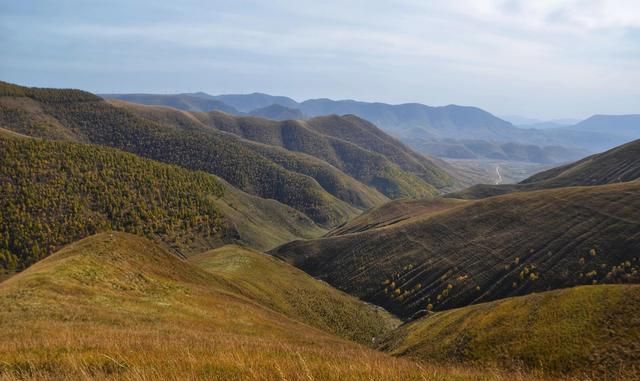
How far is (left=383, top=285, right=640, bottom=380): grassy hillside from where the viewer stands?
77.5 feet

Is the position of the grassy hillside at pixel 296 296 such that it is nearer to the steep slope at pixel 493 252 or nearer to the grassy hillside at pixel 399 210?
the steep slope at pixel 493 252

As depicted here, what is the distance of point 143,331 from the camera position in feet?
71.8

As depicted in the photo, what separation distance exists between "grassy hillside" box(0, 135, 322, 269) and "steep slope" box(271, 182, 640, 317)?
168ft

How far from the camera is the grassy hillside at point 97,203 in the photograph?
359 ft

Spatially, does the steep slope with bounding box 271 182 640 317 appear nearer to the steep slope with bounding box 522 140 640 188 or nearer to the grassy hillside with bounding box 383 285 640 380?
the grassy hillside with bounding box 383 285 640 380

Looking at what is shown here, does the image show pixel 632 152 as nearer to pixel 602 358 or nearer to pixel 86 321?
pixel 602 358

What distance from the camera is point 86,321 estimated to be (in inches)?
1013

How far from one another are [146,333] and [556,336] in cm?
2609

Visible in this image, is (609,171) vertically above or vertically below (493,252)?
above

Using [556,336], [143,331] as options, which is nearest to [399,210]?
[556,336]

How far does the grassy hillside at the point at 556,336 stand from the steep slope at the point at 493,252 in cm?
4631

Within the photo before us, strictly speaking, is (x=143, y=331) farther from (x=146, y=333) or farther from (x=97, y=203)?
(x=97, y=203)

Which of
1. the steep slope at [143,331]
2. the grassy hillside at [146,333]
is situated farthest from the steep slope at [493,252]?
the grassy hillside at [146,333]

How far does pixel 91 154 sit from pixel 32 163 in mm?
24477
